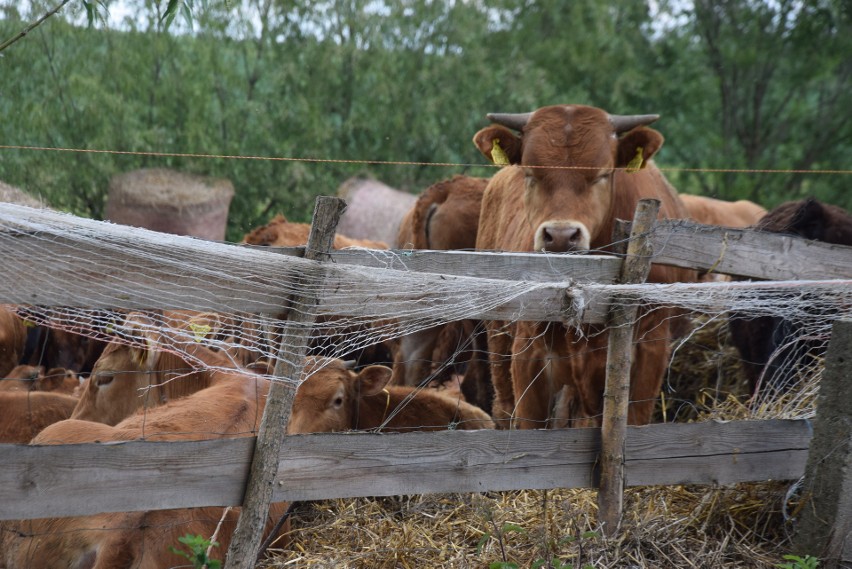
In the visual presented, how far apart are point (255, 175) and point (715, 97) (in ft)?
28.7

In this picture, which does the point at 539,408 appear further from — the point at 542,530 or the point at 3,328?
the point at 3,328

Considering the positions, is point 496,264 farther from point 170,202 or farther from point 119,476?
point 170,202

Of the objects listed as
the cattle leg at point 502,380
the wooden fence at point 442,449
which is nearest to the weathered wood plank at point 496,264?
the wooden fence at point 442,449

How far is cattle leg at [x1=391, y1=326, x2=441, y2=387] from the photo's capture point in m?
8.64

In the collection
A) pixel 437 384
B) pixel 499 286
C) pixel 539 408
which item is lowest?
pixel 437 384

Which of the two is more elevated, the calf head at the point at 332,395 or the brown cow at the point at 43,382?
the calf head at the point at 332,395

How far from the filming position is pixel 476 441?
4.01 metres

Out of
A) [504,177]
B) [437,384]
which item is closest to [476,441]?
[504,177]

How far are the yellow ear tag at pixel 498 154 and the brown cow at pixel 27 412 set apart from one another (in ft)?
10.8

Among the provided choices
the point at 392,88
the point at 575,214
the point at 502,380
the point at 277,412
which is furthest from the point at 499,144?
the point at 392,88

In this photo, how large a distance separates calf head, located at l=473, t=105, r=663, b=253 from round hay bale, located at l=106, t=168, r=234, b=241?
19.6 ft

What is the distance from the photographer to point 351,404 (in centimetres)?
570

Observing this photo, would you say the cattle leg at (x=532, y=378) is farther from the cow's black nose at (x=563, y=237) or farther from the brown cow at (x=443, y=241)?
the brown cow at (x=443, y=241)

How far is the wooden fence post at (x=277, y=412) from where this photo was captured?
363cm
